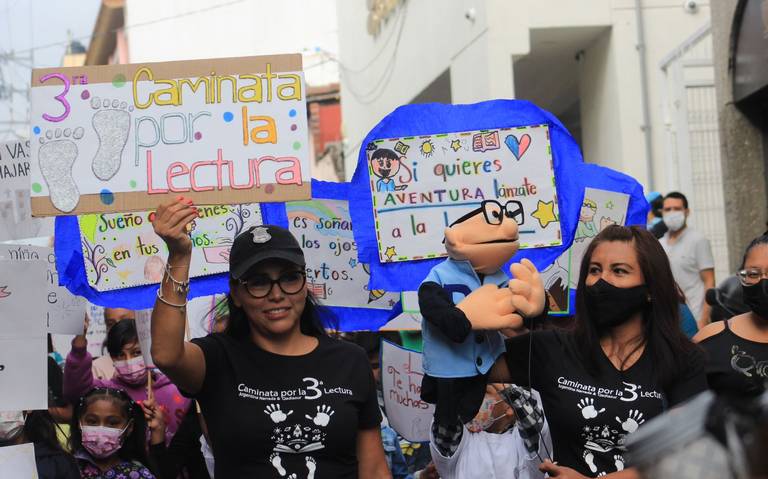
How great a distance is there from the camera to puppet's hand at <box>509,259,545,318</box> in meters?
3.33

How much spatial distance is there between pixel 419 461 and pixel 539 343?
7.06 feet

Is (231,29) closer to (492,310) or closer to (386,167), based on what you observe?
(386,167)

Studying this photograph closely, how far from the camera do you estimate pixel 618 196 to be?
209 inches

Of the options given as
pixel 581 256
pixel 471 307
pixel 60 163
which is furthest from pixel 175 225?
pixel 581 256

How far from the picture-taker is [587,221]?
557 centimetres

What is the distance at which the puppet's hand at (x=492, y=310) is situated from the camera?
11.0ft

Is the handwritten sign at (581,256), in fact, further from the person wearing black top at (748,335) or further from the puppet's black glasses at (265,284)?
the puppet's black glasses at (265,284)

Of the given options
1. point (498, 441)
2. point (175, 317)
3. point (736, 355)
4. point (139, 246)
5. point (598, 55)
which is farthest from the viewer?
point (598, 55)

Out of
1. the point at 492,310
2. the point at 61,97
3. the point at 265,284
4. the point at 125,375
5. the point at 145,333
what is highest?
the point at 61,97

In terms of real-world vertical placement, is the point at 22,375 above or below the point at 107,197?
below

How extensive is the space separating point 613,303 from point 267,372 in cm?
116

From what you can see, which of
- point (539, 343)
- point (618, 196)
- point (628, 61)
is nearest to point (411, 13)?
point (628, 61)

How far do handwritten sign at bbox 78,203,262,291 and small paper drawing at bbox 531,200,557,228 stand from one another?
1347 millimetres

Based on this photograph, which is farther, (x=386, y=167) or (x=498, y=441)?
(x=386, y=167)
